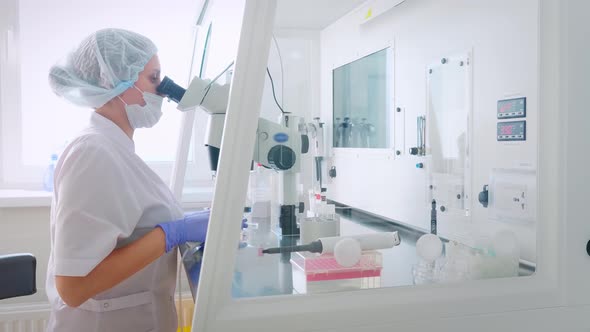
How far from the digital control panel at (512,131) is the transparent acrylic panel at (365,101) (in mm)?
522

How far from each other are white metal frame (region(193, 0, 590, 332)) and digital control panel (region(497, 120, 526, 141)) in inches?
8.6

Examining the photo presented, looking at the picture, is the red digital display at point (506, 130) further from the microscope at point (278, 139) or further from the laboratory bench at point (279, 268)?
the microscope at point (278, 139)

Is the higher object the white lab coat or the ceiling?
the ceiling

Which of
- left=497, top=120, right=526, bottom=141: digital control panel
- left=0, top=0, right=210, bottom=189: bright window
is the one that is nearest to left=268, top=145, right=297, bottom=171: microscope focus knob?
left=497, top=120, right=526, bottom=141: digital control panel

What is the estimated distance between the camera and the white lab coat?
3.51ft

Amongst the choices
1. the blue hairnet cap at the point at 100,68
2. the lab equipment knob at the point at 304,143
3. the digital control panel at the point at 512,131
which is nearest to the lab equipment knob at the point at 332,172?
the lab equipment knob at the point at 304,143

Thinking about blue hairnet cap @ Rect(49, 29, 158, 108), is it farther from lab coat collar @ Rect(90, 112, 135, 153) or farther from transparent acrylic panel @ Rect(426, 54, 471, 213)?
transparent acrylic panel @ Rect(426, 54, 471, 213)

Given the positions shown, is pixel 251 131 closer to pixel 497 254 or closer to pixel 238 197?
pixel 238 197

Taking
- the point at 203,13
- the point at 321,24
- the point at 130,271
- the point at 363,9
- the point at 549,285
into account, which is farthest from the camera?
the point at 203,13

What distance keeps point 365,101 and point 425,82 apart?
0.28 m

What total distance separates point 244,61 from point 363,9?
110 centimetres

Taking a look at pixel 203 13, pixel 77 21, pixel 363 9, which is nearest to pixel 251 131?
pixel 363 9

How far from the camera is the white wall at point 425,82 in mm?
1206

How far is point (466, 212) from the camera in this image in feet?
4.52
